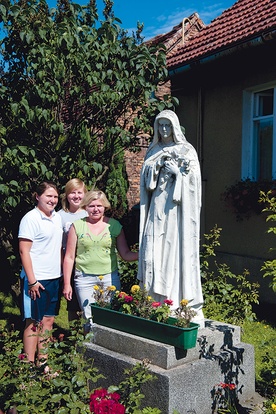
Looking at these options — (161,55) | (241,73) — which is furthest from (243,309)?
(241,73)

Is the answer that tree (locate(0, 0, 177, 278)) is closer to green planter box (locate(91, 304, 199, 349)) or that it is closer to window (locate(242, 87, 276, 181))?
green planter box (locate(91, 304, 199, 349))

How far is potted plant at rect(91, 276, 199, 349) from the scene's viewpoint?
330cm

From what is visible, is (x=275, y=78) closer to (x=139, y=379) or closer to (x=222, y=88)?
(x=222, y=88)

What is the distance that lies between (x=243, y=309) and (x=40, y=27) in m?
3.65

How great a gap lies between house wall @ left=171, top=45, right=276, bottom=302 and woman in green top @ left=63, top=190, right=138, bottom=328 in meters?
3.40

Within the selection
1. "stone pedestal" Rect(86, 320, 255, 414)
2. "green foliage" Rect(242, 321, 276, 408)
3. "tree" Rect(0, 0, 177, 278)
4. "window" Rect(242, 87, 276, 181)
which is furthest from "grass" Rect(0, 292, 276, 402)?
"window" Rect(242, 87, 276, 181)

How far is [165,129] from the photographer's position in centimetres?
379

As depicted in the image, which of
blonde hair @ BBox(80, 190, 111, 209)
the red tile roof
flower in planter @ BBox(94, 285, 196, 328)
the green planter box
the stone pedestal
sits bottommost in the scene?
the stone pedestal

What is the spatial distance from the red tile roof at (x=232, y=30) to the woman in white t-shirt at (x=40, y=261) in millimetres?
4464

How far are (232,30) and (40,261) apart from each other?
565 centimetres

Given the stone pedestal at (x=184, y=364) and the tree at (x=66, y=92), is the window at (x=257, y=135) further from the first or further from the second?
the stone pedestal at (x=184, y=364)

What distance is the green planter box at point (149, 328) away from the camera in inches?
129

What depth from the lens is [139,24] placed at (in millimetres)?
5789

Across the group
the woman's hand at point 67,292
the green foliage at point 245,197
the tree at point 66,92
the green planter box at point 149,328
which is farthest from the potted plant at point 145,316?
the green foliage at point 245,197
